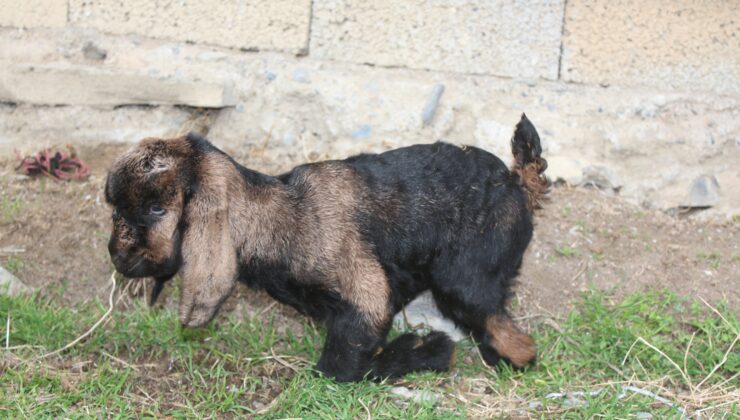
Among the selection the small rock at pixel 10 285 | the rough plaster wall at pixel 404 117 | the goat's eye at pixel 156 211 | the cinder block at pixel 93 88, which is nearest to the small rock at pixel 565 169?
the rough plaster wall at pixel 404 117

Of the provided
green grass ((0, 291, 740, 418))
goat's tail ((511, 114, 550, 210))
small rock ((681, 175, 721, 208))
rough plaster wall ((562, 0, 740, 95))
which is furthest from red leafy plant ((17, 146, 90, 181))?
small rock ((681, 175, 721, 208))

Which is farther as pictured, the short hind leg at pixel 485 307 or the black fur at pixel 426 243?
the short hind leg at pixel 485 307

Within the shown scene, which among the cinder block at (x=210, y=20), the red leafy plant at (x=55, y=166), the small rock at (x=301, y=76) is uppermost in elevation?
the cinder block at (x=210, y=20)

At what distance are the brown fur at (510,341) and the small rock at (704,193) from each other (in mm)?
2092

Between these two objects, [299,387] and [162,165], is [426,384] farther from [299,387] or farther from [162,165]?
[162,165]

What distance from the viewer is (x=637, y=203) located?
5.71 meters

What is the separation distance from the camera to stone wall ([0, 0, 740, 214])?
551 centimetres

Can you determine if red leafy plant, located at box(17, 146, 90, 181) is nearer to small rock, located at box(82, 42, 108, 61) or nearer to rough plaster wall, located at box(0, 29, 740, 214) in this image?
rough plaster wall, located at box(0, 29, 740, 214)

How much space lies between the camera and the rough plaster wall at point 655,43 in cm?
553

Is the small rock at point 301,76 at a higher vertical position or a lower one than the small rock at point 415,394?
higher

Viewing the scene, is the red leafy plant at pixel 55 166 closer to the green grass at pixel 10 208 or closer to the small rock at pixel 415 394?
the green grass at pixel 10 208

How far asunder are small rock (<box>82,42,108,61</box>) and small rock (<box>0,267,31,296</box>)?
154cm

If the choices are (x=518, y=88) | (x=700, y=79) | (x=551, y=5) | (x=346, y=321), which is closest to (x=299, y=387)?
(x=346, y=321)

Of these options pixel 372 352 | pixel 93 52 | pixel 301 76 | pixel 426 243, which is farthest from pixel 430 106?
pixel 93 52
